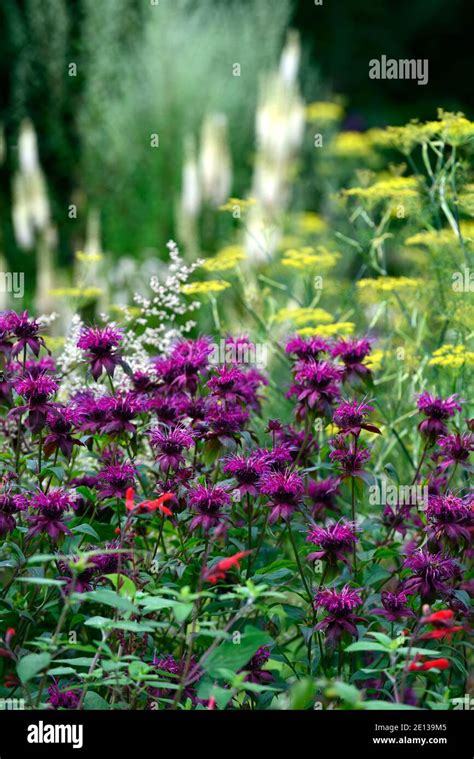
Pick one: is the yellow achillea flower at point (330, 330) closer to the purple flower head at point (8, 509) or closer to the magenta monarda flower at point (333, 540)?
the magenta monarda flower at point (333, 540)

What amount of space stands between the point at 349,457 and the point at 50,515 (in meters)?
0.74

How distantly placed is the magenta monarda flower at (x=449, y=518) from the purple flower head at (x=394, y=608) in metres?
0.17

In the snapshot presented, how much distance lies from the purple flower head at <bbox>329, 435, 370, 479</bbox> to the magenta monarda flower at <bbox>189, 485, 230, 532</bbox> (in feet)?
1.06

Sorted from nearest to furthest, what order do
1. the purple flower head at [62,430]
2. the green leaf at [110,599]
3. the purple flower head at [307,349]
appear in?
the green leaf at [110,599] → the purple flower head at [62,430] → the purple flower head at [307,349]

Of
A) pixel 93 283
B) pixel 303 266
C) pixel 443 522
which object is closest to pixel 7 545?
pixel 443 522

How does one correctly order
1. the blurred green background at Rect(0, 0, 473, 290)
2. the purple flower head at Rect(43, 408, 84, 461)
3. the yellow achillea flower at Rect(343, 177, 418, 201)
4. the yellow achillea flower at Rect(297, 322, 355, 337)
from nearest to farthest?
1. the purple flower head at Rect(43, 408, 84, 461)
2. the yellow achillea flower at Rect(297, 322, 355, 337)
3. the yellow achillea flower at Rect(343, 177, 418, 201)
4. the blurred green background at Rect(0, 0, 473, 290)

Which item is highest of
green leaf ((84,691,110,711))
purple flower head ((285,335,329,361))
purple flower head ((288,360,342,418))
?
purple flower head ((285,335,329,361))

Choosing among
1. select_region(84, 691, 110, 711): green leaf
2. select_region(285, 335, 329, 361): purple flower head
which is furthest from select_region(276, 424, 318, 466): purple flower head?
select_region(84, 691, 110, 711): green leaf

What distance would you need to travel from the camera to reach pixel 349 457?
241 centimetres

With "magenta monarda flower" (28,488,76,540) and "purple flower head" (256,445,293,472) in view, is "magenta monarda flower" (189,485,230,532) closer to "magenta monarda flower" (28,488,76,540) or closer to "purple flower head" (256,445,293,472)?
"purple flower head" (256,445,293,472)

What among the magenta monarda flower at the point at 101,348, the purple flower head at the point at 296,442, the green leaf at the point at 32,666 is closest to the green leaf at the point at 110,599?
the green leaf at the point at 32,666

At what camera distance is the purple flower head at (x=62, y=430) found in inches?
94.3

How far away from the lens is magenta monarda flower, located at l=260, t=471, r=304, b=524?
2.25m

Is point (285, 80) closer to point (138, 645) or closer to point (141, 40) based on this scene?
point (141, 40)
